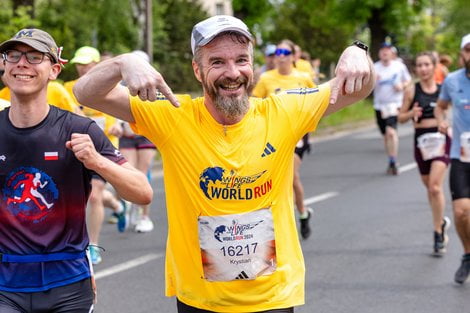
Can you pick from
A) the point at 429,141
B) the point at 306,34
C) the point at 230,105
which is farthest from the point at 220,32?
the point at 306,34

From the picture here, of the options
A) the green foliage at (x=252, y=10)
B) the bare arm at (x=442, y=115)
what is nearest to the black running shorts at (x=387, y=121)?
the bare arm at (x=442, y=115)

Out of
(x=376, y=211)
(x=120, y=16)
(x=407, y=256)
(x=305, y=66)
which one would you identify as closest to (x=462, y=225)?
(x=407, y=256)

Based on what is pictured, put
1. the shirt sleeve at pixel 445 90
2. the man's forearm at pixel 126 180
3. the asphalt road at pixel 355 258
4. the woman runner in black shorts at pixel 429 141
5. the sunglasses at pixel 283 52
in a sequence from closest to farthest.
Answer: the man's forearm at pixel 126 180 < the asphalt road at pixel 355 258 < the shirt sleeve at pixel 445 90 < the woman runner in black shorts at pixel 429 141 < the sunglasses at pixel 283 52

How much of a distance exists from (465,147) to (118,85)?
450cm

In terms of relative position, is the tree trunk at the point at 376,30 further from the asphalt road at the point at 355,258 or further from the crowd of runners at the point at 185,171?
the crowd of runners at the point at 185,171

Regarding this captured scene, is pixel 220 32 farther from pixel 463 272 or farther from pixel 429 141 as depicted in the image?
pixel 429 141

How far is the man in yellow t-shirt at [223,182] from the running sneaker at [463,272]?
4029mm

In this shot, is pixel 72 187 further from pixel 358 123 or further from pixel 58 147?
pixel 358 123

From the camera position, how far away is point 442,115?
845cm

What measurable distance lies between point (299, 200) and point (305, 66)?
5099 millimetres

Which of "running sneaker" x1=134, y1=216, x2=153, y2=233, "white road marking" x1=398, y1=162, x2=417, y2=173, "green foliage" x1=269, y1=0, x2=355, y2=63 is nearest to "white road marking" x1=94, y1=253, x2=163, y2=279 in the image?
"running sneaker" x1=134, y1=216, x2=153, y2=233

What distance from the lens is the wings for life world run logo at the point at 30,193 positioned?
3998mm

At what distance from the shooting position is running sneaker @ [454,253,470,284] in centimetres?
768

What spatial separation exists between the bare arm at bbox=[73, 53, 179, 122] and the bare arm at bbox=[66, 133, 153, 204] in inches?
6.7
